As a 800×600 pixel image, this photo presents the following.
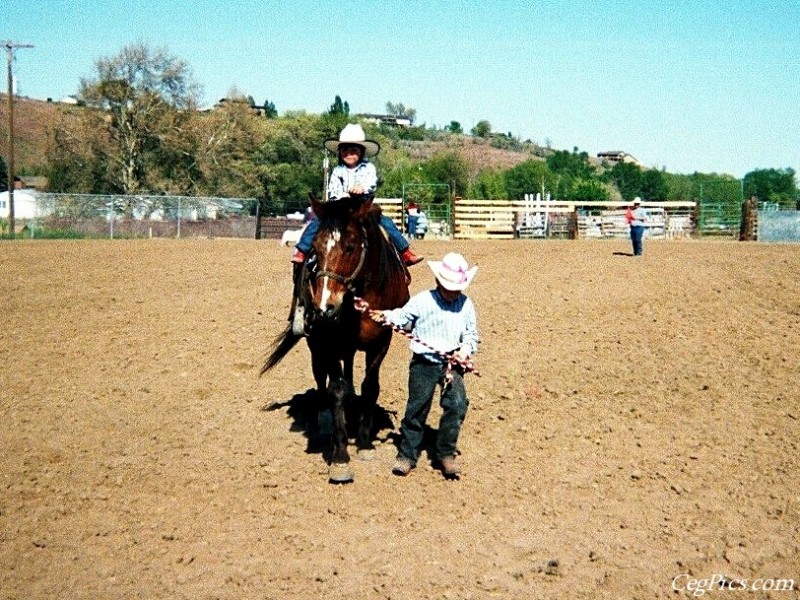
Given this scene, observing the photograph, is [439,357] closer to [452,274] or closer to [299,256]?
[452,274]

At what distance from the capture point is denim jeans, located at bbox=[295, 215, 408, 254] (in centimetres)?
848

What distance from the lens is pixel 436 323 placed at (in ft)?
26.1

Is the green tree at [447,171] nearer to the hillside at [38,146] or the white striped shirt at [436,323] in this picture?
the hillside at [38,146]

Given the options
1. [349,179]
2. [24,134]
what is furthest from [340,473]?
[24,134]

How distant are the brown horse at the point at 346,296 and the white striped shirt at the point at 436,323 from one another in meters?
0.35

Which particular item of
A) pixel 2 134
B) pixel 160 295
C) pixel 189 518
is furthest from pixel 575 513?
pixel 2 134

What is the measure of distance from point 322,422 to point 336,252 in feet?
8.36

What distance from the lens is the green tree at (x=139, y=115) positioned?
66.3m

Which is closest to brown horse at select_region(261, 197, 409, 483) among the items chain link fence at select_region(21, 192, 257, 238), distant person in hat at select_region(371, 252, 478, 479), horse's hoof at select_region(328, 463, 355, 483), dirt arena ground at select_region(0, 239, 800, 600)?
horse's hoof at select_region(328, 463, 355, 483)

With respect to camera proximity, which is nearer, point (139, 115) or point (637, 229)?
point (637, 229)

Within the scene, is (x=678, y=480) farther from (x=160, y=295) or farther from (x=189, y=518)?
(x=160, y=295)

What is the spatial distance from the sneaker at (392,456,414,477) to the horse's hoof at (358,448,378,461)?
1.57ft

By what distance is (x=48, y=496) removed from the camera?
7320 millimetres

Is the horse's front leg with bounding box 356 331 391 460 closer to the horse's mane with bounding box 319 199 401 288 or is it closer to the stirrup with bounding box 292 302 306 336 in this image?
the horse's mane with bounding box 319 199 401 288
